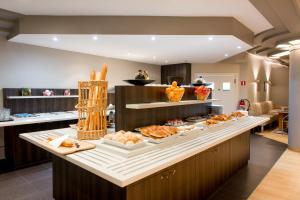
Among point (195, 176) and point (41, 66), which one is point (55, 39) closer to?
point (41, 66)

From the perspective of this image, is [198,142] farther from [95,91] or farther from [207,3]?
[207,3]

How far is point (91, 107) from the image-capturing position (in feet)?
6.83

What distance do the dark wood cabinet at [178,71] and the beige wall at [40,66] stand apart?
265cm

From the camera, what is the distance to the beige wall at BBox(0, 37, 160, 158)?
4.08m

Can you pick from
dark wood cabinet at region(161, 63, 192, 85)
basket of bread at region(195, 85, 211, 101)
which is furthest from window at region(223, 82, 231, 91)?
basket of bread at region(195, 85, 211, 101)

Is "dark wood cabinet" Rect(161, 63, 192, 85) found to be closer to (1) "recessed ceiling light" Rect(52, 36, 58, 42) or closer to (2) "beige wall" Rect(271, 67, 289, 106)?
(1) "recessed ceiling light" Rect(52, 36, 58, 42)

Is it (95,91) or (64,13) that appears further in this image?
(64,13)

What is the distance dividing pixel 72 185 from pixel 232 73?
6707 mm

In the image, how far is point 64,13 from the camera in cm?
350

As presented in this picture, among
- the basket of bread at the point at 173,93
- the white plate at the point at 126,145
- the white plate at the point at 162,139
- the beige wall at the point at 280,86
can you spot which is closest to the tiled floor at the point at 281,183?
the white plate at the point at 162,139

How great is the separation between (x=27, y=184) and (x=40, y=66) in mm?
2575

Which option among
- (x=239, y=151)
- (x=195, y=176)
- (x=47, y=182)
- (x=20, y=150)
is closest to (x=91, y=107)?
(x=195, y=176)

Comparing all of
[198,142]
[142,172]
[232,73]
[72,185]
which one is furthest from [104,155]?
[232,73]

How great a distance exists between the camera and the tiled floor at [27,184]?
267cm
